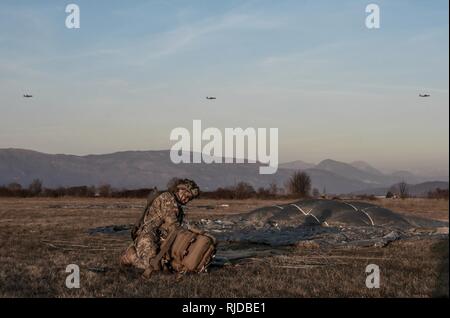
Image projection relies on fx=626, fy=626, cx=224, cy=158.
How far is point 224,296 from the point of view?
836cm

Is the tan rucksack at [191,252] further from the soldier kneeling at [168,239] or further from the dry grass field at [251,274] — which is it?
the dry grass field at [251,274]

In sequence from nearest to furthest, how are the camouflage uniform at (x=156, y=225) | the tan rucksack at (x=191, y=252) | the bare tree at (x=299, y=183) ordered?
the tan rucksack at (x=191, y=252), the camouflage uniform at (x=156, y=225), the bare tree at (x=299, y=183)

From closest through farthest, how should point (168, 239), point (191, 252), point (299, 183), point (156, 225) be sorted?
1. point (191, 252)
2. point (168, 239)
3. point (156, 225)
4. point (299, 183)

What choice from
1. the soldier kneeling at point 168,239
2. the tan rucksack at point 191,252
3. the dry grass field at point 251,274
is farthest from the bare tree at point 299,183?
the tan rucksack at point 191,252

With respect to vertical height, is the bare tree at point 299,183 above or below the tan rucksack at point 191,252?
above

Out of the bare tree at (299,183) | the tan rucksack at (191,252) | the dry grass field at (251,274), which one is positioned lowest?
the dry grass field at (251,274)

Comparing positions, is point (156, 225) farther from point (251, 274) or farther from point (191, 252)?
point (251, 274)

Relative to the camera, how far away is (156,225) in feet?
35.4

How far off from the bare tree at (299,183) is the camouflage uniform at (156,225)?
56.7m

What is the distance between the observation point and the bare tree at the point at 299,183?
6769 centimetres

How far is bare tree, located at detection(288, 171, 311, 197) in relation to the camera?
67.7 m

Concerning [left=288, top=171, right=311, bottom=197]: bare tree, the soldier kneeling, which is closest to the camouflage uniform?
the soldier kneeling

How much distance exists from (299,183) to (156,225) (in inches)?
2287

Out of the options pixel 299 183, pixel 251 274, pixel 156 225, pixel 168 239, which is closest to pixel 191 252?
pixel 168 239
